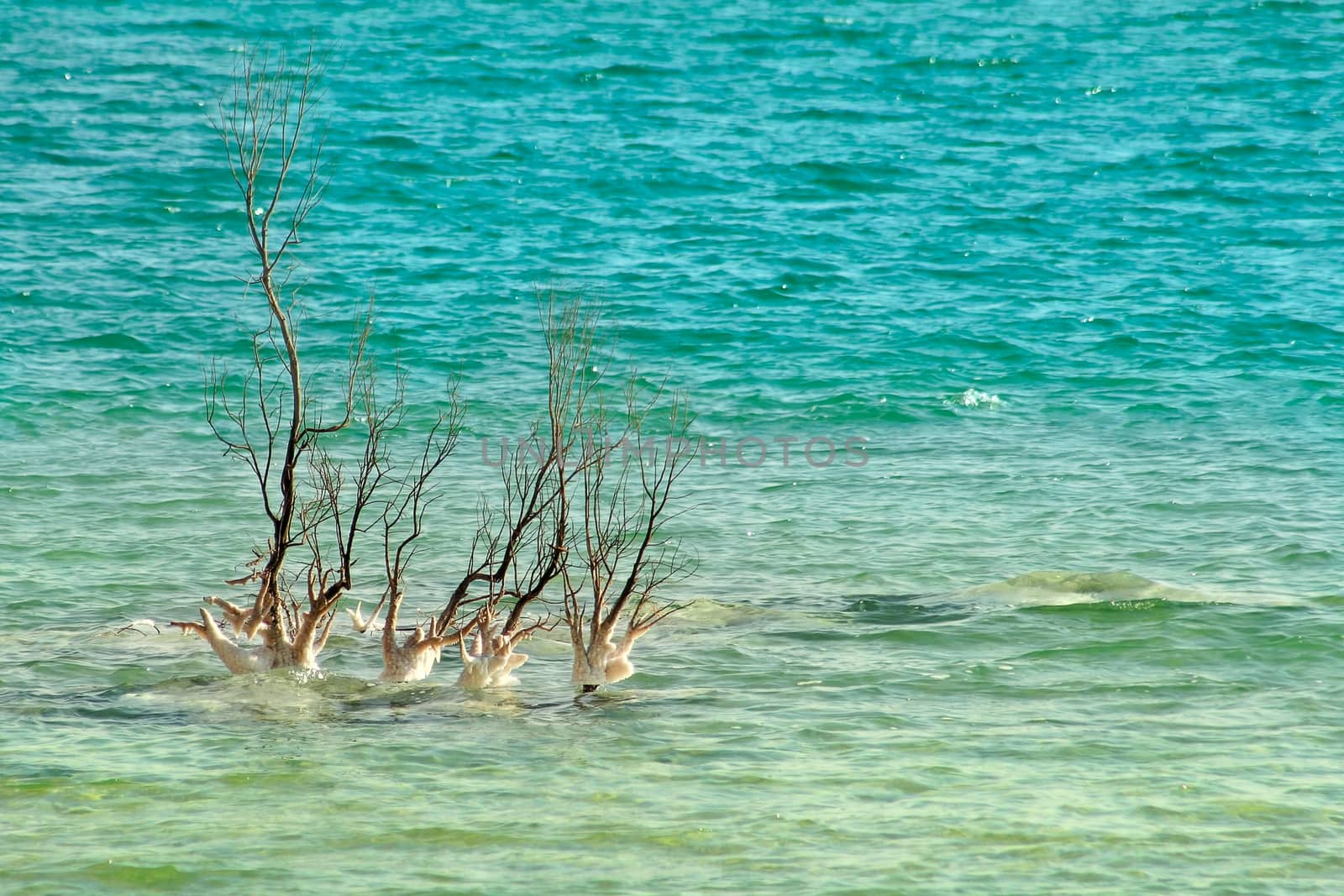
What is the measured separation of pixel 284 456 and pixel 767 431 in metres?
5.86

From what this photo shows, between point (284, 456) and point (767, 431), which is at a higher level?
point (284, 456)

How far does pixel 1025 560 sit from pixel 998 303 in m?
13.0

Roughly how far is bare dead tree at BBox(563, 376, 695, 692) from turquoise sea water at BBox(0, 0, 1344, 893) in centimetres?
30

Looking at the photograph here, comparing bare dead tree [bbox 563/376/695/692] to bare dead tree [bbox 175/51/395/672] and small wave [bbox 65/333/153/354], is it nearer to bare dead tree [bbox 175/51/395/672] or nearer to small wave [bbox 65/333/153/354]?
bare dead tree [bbox 175/51/395/672]

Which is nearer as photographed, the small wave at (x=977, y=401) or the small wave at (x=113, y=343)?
the small wave at (x=977, y=401)

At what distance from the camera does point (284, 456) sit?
57.6 ft

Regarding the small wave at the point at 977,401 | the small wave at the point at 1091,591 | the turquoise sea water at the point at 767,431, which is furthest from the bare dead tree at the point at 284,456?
the small wave at the point at 977,401

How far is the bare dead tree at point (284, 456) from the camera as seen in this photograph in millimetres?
8859

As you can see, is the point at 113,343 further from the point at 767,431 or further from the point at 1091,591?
the point at 1091,591

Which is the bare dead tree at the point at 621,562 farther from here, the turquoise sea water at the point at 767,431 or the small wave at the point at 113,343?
the small wave at the point at 113,343

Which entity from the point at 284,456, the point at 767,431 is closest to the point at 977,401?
the point at 767,431

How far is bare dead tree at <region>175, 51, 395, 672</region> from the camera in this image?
8.86m

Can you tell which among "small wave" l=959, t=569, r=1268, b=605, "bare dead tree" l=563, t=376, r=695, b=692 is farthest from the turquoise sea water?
"bare dead tree" l=563, t=376, r=695, b=692

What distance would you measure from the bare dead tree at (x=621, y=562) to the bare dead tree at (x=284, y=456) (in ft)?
4.74
